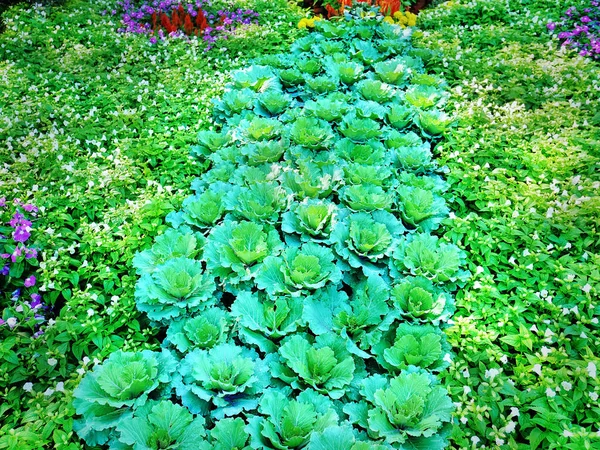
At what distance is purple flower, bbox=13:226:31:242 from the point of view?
2.62m

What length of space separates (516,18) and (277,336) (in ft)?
17.6

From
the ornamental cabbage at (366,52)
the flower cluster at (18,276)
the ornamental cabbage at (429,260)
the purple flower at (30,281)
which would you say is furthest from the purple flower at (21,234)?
the ornamental cabbage at (366,52)

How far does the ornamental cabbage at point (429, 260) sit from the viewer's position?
8.09ft

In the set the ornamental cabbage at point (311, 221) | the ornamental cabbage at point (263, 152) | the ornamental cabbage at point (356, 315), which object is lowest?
the ornamental cabbage at point (356, 315)

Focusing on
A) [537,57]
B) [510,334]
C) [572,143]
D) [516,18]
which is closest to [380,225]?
[510,334]

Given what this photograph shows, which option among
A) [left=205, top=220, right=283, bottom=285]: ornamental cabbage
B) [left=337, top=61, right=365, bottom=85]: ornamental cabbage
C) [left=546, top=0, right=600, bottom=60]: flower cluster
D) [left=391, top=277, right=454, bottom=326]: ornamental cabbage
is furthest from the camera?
[left=546, top=0, right=600, bottom=60]: flower cluster

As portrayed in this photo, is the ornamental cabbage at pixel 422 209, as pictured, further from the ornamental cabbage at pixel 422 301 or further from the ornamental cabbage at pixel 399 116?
the ornamental cabbage at pixel 399 116

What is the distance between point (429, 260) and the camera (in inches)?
98.4

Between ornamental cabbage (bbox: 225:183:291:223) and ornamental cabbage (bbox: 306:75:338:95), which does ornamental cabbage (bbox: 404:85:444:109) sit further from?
ornamental cabbage (bbox: 225:183:291:223)

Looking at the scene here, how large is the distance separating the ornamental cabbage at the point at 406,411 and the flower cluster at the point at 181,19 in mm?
4533

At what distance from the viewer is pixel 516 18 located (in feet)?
18.2

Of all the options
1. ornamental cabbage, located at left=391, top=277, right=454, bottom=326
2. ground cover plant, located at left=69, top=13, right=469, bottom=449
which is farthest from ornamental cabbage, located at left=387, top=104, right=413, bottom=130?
ornamental cabbage, located at left=391, top=277, right=454, bottom=326

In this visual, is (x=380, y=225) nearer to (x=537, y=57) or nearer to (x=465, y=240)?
(x=465, y=240)

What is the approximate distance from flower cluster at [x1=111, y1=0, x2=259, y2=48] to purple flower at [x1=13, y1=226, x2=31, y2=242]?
331 centimetres
